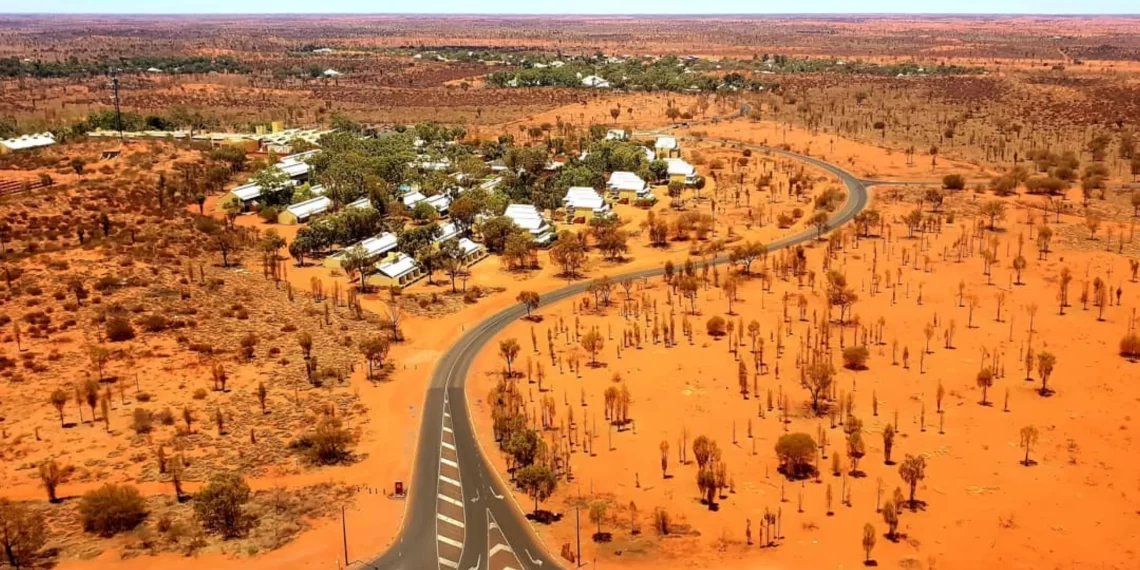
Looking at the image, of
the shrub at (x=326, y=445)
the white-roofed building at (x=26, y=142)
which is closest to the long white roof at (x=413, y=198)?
the shrub at (x=326, y=445)

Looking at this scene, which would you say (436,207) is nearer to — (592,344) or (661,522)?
(592,344)

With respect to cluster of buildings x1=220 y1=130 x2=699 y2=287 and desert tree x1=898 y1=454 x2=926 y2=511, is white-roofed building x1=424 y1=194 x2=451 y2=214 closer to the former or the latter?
cluster of buildings x1=220 y1=130 x2=699 y2=287

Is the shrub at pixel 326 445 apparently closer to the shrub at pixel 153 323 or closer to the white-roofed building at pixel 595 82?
the shrub at pixel 153 323

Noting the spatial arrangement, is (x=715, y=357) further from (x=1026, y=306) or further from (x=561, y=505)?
(x=1026, y=306)

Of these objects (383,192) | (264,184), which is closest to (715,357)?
(383,192)

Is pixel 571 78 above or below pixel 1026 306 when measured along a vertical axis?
above

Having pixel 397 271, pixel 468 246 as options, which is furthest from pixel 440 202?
pixel 397 271
